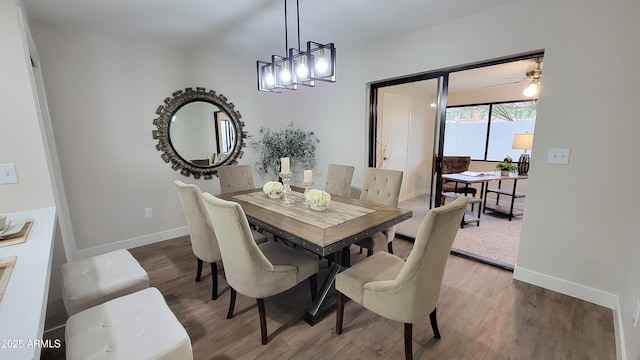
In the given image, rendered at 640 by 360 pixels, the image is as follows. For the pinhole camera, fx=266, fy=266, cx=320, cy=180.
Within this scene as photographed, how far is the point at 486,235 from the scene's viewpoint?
355 cm

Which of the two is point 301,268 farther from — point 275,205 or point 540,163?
point 540,163

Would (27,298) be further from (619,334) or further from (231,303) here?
(619,334)

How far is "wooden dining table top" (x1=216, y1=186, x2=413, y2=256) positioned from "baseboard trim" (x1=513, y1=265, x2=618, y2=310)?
1335mm

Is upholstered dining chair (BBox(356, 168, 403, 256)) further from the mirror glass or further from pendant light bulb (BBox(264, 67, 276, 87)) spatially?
the mirror glass

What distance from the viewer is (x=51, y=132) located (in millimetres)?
2645

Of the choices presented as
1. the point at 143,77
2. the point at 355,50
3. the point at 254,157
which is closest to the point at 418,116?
the point at 355,50

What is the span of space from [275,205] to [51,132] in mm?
2384

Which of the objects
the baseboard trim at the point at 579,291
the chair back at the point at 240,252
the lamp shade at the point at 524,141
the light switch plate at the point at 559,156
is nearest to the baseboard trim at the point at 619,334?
the baseboard trim at the point at 579,291

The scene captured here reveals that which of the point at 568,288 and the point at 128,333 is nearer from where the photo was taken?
the point at 128,333

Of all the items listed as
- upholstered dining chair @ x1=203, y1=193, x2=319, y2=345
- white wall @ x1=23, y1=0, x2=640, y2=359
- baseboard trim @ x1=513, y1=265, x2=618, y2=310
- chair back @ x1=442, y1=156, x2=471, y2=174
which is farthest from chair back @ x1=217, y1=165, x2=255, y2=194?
chair back @ x1=442, y1=156, x2=471, y2=174

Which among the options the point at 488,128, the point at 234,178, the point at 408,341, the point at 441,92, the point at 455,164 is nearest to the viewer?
the point at 408,341

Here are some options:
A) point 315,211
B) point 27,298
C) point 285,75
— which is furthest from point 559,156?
point 27,298

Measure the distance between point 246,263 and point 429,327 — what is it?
1355 millimetres

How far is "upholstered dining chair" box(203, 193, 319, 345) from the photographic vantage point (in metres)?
1.55
